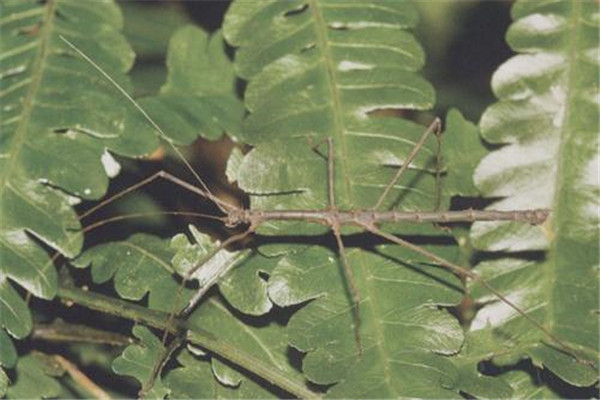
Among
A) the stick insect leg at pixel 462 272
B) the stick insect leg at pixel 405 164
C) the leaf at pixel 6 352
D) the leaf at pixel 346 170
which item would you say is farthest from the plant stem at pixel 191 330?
the stick insect leg at pixel 405 164

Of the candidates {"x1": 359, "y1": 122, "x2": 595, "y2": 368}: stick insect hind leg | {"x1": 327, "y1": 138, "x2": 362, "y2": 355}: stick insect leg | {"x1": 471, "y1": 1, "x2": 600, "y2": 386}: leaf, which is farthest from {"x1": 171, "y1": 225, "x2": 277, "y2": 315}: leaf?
{"x1": 471, "y1": 1, "x2": 600, "y2": 386}: leaf

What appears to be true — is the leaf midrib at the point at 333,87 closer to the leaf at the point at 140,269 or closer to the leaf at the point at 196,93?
the leaf at the point at 196,93

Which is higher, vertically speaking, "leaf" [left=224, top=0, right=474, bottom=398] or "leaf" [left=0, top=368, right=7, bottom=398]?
"leaf" [left=224, top=0, right=474, bottom=398]

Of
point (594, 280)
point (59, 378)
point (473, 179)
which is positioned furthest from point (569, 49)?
point (59, 378)

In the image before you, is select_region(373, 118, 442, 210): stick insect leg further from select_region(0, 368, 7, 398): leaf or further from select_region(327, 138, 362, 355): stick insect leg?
select_region(0, 368, 7, 398): leaf

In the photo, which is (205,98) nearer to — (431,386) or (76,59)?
(76,59)

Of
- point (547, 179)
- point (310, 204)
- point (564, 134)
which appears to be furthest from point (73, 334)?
point (564, 134)
